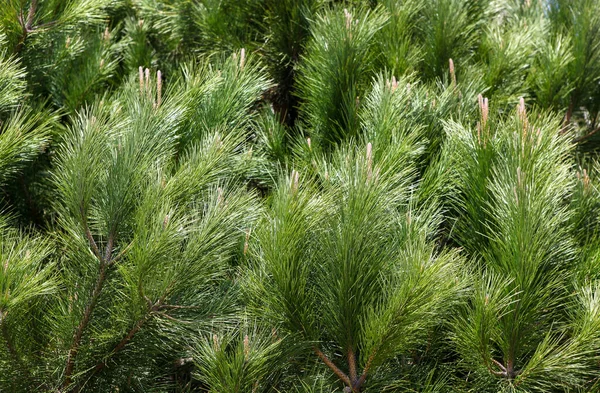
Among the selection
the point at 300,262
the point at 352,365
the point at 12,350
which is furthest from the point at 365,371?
the point at 12,350

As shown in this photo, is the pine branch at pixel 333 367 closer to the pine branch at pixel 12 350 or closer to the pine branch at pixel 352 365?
the pine branch at pixel 352 365

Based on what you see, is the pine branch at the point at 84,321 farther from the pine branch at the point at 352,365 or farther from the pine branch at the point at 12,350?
the pine branch at the point at 352,365

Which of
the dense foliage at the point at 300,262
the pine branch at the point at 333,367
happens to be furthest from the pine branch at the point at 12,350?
the pine branch at the point at 333,367

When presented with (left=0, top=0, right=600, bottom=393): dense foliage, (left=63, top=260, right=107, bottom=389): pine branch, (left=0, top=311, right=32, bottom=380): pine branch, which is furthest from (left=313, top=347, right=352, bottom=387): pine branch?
(left=0, top=311, right=32, bottom=380): pine branch

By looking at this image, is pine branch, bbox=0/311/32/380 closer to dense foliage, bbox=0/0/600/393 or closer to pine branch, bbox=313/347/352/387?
dense foliage, bbox=0/0/600/393

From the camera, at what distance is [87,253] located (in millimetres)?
1415

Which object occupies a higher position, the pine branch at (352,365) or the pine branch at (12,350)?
the pine branch at (352,365)

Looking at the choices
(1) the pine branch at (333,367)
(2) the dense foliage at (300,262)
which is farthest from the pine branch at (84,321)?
(1) the pine branch at (333,367)

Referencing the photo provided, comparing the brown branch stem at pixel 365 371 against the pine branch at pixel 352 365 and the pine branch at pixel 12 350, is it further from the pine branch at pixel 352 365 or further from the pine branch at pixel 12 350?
the pine branch at pixel 12 350

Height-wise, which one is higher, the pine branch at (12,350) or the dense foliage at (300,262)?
the dense foliage at (300,262)

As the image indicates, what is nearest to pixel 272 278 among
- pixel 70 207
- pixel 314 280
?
pixel 314 280

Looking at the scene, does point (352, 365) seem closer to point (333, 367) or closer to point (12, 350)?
point (333, 367)

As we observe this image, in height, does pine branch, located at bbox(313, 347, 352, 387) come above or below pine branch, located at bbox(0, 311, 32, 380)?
above

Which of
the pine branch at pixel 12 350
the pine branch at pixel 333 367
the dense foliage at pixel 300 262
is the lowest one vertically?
the pine branch at pixel 12 350
